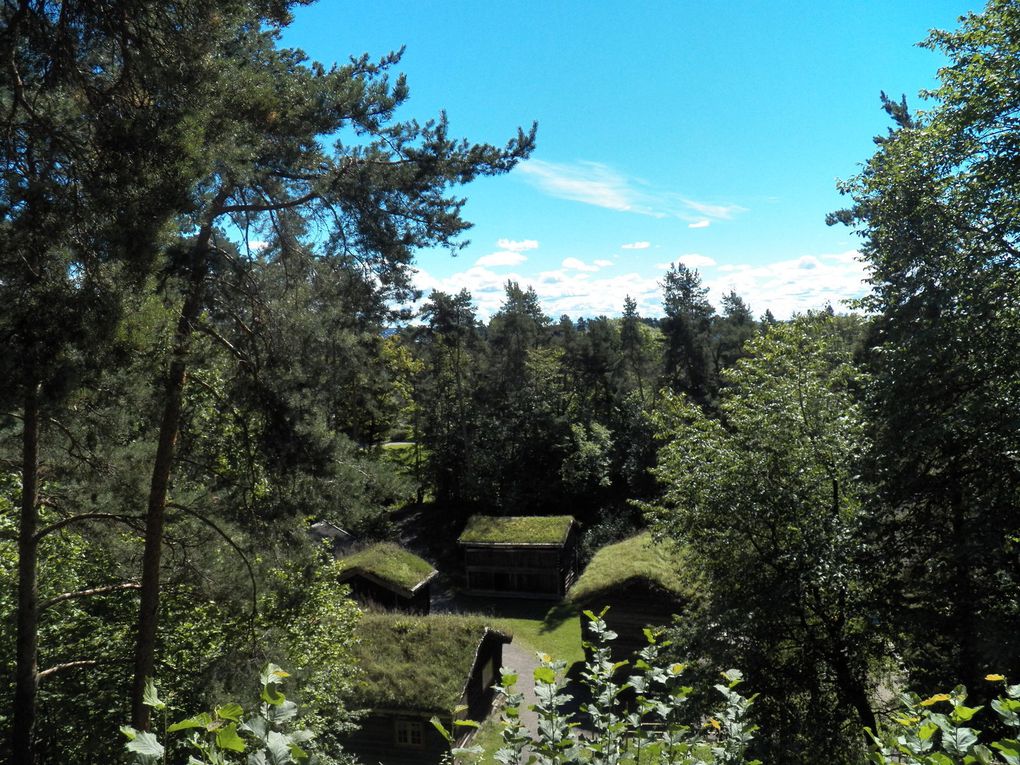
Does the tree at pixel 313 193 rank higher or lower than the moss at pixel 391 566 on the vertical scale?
higher

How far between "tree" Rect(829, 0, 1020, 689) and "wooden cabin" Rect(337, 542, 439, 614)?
18350 mm

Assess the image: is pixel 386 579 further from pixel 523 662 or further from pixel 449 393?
pixel 449 393

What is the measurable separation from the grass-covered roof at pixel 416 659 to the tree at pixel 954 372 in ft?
38.4

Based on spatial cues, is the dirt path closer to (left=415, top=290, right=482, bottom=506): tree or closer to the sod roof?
the sod roof

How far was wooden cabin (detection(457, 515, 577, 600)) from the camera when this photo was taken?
3350cm

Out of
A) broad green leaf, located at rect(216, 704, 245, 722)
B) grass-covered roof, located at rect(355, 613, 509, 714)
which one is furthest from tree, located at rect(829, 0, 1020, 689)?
grass-covered roof, located at rect(355, 613, 509, 714)

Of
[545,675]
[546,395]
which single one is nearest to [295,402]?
[545,675]

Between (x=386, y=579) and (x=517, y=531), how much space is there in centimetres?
1085

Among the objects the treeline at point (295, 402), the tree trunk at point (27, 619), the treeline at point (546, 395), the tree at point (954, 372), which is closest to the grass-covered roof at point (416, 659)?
the treeline at point (295, 402)

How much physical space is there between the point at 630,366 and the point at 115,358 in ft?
141

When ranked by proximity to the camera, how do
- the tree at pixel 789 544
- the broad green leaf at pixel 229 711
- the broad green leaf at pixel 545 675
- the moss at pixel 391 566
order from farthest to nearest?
1. the moss at pixel 391 566
2. the tree at pixel 789 544
3. the broad green leaf at pixel 545 675
4. the broad green leaf at pixel 229 711

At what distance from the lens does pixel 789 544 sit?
11.1 metres

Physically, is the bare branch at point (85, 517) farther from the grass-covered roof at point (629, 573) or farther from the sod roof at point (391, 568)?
the sod roof at point (391, 568)

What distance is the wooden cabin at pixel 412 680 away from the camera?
1722 cm
